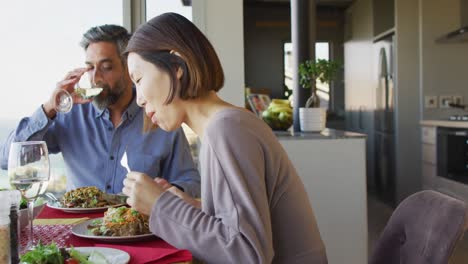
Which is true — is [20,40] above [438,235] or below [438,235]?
above

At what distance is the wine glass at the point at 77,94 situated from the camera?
1854 mm

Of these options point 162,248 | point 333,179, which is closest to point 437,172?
point 333,179

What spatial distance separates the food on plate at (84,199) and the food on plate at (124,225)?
325 millimetres

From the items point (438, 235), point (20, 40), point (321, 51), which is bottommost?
point (438, 235)

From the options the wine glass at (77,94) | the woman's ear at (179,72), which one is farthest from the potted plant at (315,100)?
the woman's ear at (179,72)

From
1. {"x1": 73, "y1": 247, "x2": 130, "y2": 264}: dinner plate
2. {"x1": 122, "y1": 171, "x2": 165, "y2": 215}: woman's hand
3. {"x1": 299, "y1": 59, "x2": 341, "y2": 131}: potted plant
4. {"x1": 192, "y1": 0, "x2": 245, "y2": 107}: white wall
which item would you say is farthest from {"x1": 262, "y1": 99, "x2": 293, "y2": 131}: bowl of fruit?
{"x1": 73, "y1": 247, "x2": 130, "y2": 264}: dinner plate

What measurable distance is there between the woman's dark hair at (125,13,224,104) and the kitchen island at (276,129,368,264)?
1523 millimetres

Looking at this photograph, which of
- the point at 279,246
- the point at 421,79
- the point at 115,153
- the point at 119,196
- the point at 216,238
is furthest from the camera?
the point at 421,79

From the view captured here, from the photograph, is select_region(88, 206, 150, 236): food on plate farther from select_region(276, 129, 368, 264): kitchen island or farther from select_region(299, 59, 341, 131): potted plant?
select_region(299, 59, 341, 131): potted plant

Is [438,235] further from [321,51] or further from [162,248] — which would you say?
[321,51]

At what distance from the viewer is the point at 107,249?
3.01 feet

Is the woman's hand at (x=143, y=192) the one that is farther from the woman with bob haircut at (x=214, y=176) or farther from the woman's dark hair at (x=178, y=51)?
the woman's dark hair at (x=178, y=51)

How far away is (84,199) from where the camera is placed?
1.43m

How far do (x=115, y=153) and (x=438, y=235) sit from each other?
4.10ft
